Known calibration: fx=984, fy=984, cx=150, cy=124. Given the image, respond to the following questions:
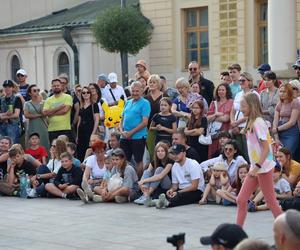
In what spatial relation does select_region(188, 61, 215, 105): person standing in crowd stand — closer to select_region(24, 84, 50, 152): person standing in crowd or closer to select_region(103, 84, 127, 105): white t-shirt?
select_region(103, 84, 127, 105): white t-shirt

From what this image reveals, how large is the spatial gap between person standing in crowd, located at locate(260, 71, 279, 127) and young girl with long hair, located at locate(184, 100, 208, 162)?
1.01 metres

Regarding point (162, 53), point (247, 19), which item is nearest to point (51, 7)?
point (162, 53)

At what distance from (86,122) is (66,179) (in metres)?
1.85

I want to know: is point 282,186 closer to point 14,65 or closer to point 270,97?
point 270,97

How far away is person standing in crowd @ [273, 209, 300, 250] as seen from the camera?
561 centimetres

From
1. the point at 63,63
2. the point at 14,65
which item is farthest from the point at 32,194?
the point at 14,65

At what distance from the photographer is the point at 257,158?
11.8m

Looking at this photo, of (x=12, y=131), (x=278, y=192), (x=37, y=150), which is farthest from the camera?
(x=12, y=131)

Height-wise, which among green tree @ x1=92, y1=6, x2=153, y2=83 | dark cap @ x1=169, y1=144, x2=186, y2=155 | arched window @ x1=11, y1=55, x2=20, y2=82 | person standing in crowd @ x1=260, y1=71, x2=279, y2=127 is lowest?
dark cap @ x1=169, y1=144, x2=186, y2=155

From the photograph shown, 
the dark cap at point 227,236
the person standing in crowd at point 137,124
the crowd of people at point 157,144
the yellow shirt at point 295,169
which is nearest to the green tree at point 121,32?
the crowd of people at point 157,144

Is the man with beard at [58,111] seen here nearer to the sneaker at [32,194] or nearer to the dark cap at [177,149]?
the sneaker at [32,194]

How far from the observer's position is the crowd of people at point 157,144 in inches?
584

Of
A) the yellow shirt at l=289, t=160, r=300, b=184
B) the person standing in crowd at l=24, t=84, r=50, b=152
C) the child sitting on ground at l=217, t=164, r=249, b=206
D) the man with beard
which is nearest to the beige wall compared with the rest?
the person standing in crowd at l=24, t=84, r=50, b=152

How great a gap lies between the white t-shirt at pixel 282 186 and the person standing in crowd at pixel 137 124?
9.80 ft
